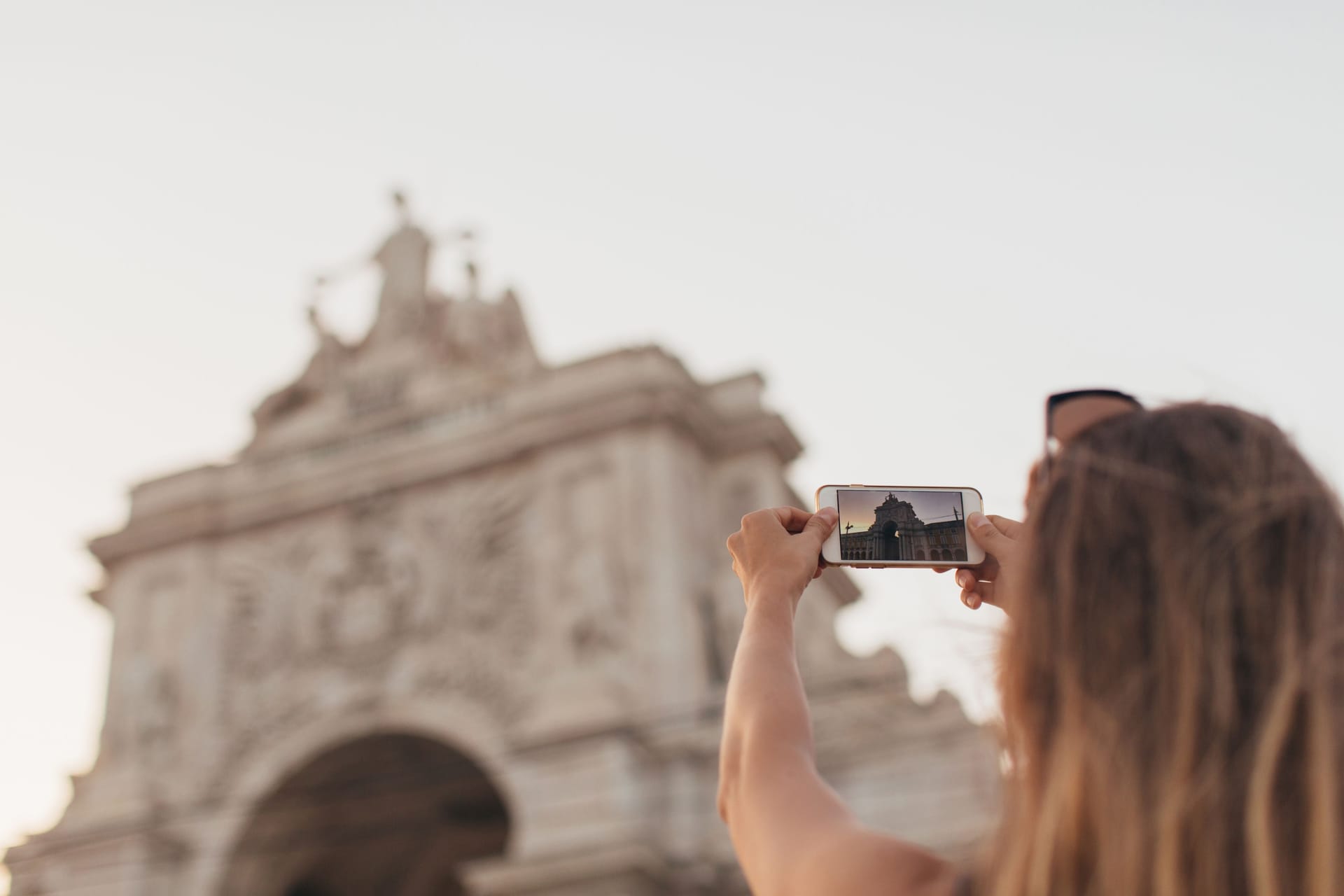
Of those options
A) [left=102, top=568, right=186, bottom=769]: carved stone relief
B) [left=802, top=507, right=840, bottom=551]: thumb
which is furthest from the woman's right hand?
[left=102, top=568, right=186, bottom=769]: carved stone relief

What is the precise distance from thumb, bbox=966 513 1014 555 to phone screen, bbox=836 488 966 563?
0.7 inches

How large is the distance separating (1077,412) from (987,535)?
0.60 meters

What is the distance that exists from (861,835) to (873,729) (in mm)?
17053

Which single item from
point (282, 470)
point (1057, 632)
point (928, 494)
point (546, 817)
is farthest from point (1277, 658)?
point (282, 470)

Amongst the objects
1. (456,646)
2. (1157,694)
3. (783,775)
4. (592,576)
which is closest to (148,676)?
(456,646)

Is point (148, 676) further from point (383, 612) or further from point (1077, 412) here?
point (1077, 412)

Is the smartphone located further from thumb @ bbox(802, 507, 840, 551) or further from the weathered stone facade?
the weathered stone facade

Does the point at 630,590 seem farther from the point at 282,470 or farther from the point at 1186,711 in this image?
the point at 1186,711

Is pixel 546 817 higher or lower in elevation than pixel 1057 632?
higher

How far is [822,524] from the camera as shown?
2340 mm

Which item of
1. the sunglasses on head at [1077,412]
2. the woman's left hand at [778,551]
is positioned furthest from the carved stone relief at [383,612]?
the sunglasses on head at [1077,412]

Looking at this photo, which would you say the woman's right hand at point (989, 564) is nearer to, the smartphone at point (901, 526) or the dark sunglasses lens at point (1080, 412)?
the smartphone at point (901, 526)

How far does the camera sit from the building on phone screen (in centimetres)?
244

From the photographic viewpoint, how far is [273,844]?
20.7 m
